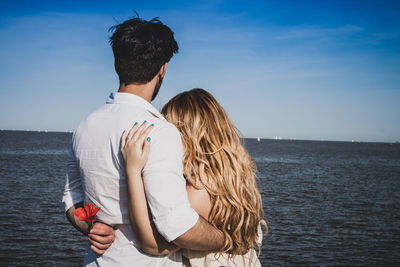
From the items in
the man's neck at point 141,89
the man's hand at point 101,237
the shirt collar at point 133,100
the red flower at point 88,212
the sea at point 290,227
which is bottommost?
the sea at point 290,227

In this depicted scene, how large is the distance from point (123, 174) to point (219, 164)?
0.82m

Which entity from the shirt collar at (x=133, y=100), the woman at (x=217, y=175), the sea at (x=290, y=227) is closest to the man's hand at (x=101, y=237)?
the woman at (x=217, y=175)

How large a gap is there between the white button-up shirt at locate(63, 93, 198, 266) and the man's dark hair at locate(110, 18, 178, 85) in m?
0.15

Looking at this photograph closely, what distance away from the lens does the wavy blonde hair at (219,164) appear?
7.17 ft

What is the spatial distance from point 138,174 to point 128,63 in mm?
696

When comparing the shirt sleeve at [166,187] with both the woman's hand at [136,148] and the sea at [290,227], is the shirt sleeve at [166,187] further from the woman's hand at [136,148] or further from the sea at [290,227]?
the sea at [290,227]

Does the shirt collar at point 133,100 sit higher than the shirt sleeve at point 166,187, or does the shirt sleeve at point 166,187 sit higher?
the shirt collar at point 133,100

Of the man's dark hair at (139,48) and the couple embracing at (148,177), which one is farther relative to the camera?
the man's dark hair at (139,48)

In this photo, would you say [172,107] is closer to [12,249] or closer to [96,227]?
[96,227]

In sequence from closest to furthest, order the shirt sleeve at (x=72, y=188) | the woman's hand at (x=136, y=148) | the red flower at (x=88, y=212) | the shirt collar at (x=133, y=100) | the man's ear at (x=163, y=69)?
the woman's hand at (x=136, y=148)
the red flower at (x=88, y=212)
the shirt collar at (x=133, y=100)
the man's ear at (x=163, y=69)
the shirt sleeve at (x=72, y=188)

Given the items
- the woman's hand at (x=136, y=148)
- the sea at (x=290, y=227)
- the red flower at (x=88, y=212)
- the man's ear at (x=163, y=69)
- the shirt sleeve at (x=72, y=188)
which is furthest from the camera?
the sea at (x=290, y=227)

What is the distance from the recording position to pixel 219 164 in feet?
7.54

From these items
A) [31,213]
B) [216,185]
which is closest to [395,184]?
[31,213]

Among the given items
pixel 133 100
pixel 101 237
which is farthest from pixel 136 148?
pixel 101 237
